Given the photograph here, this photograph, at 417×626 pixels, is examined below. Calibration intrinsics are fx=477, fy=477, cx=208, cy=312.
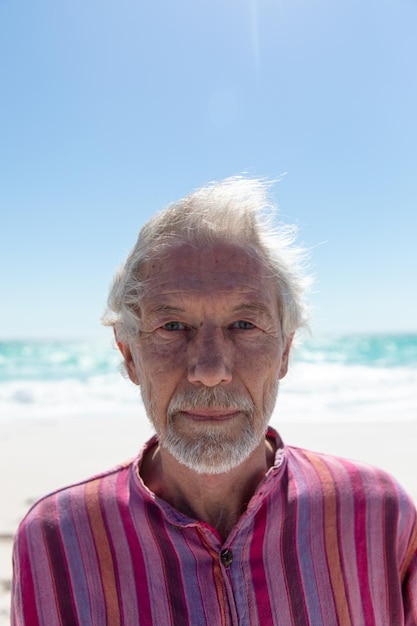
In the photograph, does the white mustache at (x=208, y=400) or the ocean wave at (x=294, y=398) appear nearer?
the white mustache at (x=208, y=400)

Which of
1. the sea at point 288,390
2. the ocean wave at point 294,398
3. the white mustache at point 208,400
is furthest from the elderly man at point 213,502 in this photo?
the ocean wave at point 294,398

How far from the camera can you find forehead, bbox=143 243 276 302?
163 centimetres

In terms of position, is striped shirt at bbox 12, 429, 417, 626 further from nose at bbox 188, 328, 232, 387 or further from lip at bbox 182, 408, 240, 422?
nose at bbox 188, 328, 232, 387

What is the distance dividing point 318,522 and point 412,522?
1.21ft

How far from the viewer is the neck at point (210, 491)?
1676mm

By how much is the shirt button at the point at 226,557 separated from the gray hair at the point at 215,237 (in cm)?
78

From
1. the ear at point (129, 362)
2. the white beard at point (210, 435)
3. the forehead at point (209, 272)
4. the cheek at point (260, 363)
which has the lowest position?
the white beard at point (210, 435)

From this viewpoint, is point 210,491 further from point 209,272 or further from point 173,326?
point 209,272

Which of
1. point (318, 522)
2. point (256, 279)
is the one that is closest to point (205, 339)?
point (256, 279)

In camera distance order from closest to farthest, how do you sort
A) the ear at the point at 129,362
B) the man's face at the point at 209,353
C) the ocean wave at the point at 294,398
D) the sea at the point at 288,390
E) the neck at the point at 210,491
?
the man's face at the point at 209,353 → the neck at the point at 210,491 → the ear at the point at 129,362 → the ocean wave at the point at 294,398 → the sea at the point at 288,390

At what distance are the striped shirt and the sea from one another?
70cm

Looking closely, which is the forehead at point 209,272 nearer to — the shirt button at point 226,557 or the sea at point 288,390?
the sea at point 288,390

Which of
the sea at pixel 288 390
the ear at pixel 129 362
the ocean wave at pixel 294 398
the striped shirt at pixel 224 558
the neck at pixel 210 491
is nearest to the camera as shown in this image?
the striped shirt at pixel 224 558

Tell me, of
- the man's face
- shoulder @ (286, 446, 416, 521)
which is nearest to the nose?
the man's face
